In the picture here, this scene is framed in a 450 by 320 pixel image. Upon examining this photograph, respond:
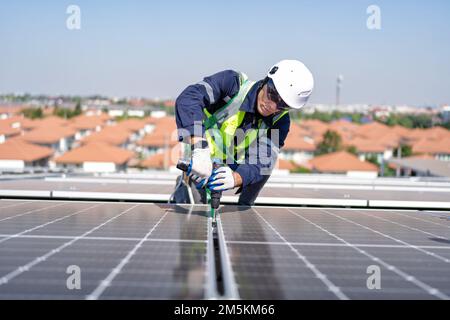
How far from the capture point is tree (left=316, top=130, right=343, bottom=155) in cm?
6331

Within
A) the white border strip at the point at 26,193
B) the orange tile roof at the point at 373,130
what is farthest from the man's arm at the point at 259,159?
the orange tile roof at the point at 373,130

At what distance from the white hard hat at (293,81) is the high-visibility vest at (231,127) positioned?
0.42m

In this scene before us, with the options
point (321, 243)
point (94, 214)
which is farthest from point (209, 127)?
point (321, 243)

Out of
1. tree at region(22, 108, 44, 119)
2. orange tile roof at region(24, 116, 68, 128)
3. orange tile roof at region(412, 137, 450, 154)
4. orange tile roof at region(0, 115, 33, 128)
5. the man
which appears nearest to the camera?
the man

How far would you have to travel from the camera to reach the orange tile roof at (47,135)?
2283 inches

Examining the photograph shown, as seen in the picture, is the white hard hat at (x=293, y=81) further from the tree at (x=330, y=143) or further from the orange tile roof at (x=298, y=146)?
the orange tile roof at (x=298, y=146)

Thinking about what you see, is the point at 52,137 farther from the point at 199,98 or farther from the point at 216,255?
the point at 216,255

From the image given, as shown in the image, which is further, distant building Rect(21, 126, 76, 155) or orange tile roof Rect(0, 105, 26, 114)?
orange tile roof Rect(0, 105, 26, 114)

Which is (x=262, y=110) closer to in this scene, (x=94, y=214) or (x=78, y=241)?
(x=94, y=214)

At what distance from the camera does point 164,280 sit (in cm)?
198

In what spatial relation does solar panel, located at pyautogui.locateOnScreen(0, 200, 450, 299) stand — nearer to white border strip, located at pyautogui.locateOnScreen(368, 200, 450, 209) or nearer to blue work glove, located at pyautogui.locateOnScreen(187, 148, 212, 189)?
blue work glove, located at pyautogui.locateOnScreen(187, 148, 212, 189)

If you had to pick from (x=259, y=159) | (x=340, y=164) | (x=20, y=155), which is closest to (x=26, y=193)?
(x=259, y=159)

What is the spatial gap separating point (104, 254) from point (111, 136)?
70184 millimetres

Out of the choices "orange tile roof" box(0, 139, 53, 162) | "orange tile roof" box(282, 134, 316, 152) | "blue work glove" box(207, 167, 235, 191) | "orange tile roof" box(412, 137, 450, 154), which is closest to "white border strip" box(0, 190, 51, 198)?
"blue work glove" box(207, 167, 235, 191)
